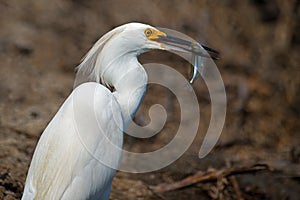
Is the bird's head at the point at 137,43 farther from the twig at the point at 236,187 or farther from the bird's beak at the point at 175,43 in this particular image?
the twig at the point at 236,187

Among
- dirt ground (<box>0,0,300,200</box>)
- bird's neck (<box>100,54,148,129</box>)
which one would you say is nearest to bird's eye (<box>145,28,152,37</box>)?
bird's neck (<box>100,54,148,129</box>)

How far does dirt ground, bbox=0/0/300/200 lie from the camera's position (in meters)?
4.66

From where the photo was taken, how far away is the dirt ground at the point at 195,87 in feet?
15.3

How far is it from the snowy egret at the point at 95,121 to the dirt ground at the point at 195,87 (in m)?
0.91

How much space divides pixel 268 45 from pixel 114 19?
78.0 inches

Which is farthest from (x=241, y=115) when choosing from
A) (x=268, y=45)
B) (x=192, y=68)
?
(x=192, y=68)

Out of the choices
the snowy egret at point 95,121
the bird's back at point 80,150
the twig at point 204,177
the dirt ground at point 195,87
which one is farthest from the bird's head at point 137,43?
the twig at point 204,177

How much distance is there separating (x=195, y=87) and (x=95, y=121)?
12.8 ft

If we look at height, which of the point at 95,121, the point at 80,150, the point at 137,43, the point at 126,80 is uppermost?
the point at 137,43

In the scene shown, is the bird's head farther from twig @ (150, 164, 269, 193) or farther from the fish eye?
twig @ (150, 164, 269, 193)

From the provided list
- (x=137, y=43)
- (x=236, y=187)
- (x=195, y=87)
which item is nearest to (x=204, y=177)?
(x=236, y=187)

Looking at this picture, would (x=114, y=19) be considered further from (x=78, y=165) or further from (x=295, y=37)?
(x=78, y=165)

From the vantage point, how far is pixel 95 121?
304 cm

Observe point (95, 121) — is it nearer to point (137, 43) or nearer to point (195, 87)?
point (137, 43)
